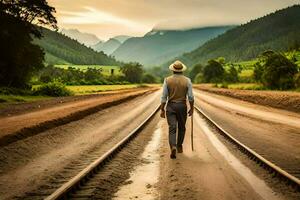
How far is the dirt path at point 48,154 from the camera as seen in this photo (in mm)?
8859

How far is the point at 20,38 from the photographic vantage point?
45.7 metres

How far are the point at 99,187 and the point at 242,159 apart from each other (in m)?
4.41

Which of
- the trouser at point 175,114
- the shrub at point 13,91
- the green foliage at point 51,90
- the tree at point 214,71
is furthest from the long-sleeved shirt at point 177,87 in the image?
the tree at point 214,71

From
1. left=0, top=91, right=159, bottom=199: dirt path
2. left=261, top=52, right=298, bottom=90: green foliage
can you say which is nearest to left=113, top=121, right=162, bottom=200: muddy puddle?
left=0, top=91, right=159, bottom=199: dirt path

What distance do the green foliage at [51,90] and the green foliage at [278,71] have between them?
2705 centimetres

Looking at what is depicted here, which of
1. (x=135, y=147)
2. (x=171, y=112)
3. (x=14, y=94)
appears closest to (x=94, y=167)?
(x=171, y=112)

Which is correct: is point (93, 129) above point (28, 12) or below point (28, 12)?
below

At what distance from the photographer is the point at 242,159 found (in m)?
11.2

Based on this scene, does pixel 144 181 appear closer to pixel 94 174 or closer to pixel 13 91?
pixel 94 174

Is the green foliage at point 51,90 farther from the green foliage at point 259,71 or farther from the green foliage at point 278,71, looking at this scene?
the green foliage at point 259,71

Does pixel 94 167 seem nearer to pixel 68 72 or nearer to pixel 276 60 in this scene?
pixel 276 60

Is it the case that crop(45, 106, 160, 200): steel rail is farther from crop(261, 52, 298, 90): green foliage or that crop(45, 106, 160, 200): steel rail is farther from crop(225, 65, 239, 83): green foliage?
crop(225, 65, 239, 83): green foliage

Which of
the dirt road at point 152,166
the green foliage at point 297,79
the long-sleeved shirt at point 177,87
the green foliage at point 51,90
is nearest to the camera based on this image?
the dirt road at point 152,166

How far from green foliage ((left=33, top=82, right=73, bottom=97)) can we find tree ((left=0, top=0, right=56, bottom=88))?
5.62ft
